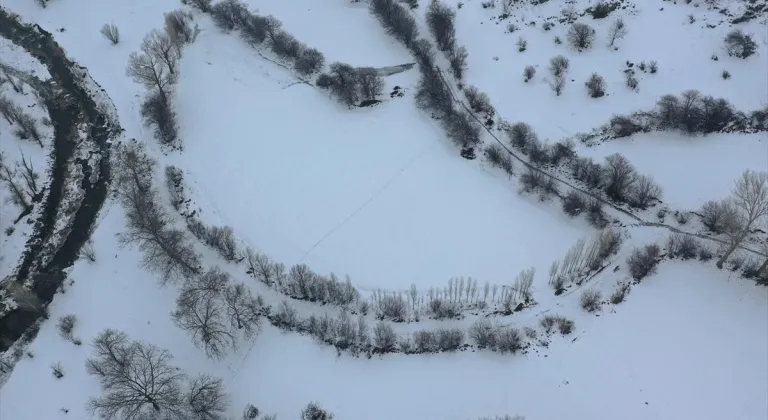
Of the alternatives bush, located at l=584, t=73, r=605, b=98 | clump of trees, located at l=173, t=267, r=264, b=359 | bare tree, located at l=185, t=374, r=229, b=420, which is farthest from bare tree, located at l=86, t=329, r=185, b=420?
bush, located at l=584, t=73, r=605, b=98

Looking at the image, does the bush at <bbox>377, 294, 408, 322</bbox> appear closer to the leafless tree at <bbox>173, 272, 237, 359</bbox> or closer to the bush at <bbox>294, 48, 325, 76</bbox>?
the leafless tree at <bbox>173, 272, 237, 359</bbox>

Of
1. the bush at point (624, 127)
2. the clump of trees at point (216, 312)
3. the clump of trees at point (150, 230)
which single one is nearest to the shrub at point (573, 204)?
the bush at point (624, 127)

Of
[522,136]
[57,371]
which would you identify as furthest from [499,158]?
[57,371]

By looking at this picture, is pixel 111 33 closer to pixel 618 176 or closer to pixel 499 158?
pixel 499 158

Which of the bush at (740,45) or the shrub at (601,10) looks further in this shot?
the shrub at (601,10)

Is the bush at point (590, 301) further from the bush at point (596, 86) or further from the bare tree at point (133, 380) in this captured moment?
the bare tree at point (133, 380)

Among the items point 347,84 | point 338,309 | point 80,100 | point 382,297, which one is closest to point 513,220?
point 382,297
